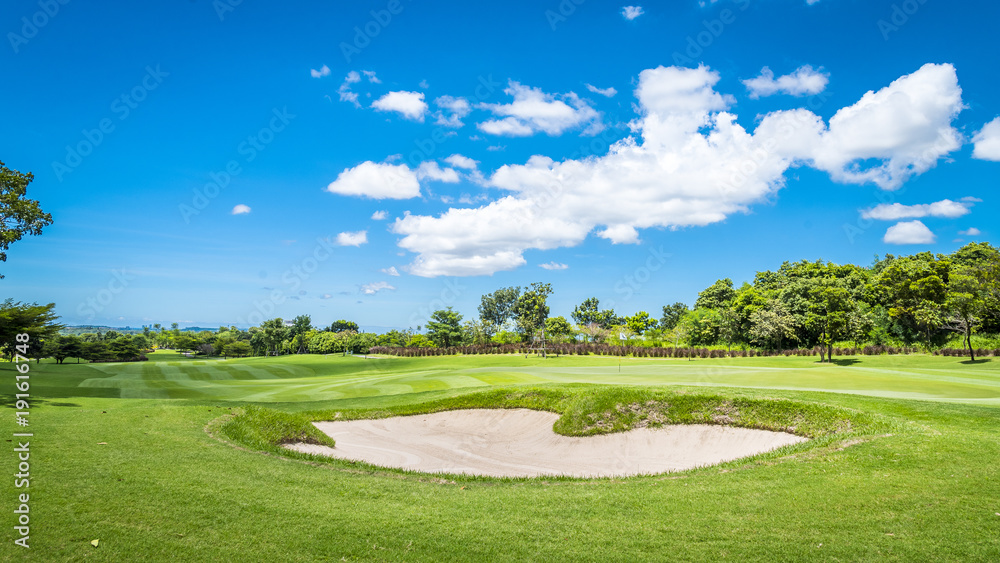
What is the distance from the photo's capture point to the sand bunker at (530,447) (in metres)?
12.5

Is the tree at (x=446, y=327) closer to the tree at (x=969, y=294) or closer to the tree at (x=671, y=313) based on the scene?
the tree at (x=671, y=313)

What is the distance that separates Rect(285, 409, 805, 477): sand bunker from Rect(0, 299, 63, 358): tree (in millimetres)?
12198

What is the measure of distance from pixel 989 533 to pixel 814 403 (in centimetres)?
919

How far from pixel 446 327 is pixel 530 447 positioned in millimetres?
74553

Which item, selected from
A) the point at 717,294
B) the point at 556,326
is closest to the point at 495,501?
the point at 556,326

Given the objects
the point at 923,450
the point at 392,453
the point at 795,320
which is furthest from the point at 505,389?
the point at 795,320

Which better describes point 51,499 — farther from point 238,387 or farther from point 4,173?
point 238,387

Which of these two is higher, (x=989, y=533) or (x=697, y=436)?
(x=989, y=533)

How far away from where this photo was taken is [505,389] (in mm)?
19812

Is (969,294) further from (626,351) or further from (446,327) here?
(446,327)

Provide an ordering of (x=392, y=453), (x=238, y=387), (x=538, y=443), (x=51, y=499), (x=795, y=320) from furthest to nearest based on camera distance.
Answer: (x=795, y=320), (x=238, y=387), (x=538, y=443), (x=392, y=453), (x=51, y=499)

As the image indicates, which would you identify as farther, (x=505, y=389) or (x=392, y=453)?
(x=505, y=389)

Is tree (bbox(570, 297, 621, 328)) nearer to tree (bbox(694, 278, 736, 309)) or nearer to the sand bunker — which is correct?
tree (bbox(694, 278, 736, 309))

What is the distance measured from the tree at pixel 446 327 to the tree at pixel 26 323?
6993 cm
